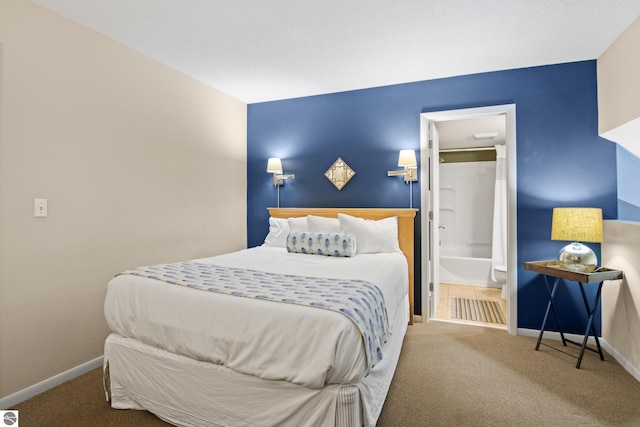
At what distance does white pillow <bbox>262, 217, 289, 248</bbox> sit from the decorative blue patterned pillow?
1.18 feet

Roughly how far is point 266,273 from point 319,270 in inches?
15.4

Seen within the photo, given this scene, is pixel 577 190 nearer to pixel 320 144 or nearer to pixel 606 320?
pixel 606 320

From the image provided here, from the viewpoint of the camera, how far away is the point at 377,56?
9.60ft

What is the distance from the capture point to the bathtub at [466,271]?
4996 mm

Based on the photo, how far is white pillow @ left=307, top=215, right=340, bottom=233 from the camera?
337 cm

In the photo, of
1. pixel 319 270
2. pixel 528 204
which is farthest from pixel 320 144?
pixel 528 204

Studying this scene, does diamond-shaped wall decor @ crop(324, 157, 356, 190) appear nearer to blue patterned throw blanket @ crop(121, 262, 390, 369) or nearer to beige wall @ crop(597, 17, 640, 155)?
blue patterned throw blanket @ crop(121, 262, 390, 369)

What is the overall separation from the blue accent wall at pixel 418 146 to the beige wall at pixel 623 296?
195 mm

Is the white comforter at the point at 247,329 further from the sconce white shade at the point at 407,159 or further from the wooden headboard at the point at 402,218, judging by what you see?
the sconce white shade at the point at 407,159

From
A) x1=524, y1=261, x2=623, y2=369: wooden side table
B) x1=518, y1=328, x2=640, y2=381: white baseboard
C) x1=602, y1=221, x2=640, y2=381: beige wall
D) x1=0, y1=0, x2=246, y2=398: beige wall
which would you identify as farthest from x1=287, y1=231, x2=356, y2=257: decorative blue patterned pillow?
x1=602, y1=221, x2=640, y2=381: beige wall

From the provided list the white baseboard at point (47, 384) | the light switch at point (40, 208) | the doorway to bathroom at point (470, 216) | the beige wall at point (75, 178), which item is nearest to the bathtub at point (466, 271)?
the doorway to bathroom at point (470, 216)

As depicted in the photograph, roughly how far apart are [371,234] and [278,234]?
1.07 meters

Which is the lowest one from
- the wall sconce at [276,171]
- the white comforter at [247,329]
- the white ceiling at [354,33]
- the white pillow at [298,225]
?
the white comforter at [247,329]

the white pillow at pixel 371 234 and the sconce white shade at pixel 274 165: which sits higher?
the sconce white shade at pixel 274 165
